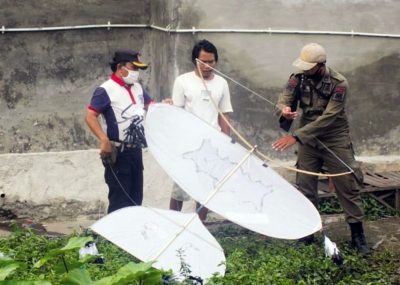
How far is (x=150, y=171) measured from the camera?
9453 millimetres

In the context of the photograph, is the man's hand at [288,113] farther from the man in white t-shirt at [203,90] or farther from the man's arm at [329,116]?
the man in white t-shirt at [203,90]

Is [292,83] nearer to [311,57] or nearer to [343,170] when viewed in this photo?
[311,57]

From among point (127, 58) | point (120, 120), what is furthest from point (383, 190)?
point (127, 58)

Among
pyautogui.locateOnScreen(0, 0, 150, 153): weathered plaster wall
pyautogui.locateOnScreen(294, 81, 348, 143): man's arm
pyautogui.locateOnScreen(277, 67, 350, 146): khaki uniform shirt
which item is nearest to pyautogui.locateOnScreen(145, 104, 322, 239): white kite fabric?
pyautogui.locateOnScreen(294, 81, 348, 143): man's arm

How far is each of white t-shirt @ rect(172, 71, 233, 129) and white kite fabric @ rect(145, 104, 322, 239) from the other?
532mm

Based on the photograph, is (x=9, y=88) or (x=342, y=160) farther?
(x=9, y=88)

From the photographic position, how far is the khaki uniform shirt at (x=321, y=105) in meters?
7.57

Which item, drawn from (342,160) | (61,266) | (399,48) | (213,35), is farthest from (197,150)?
(399,48)

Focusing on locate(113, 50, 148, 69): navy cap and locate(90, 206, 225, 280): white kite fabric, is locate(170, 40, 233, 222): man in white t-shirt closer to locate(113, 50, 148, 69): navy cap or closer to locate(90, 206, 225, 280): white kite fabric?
locate(113, 50, 148, 69): navy cap

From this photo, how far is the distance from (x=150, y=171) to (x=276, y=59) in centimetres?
185

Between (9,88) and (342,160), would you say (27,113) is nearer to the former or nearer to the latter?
(9,88)

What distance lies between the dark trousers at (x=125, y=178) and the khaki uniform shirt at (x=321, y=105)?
1.42 m

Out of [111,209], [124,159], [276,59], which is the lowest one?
[111,209]

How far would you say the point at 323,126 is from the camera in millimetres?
7582
